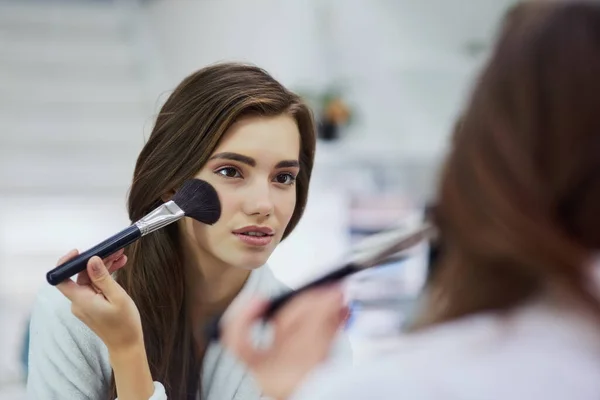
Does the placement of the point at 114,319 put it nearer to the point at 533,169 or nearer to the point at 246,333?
the point at 246,333

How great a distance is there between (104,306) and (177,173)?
12 cm

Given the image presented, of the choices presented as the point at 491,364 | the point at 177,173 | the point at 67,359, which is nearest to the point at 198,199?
the point at 177,173

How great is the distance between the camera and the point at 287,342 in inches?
17.1

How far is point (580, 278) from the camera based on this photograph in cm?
34

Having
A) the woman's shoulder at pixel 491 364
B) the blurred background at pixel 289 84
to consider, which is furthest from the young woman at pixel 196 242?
the blurred background at pixel 289 84

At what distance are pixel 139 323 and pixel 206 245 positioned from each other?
0.09 m

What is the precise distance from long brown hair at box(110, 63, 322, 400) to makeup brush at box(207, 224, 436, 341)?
137mm

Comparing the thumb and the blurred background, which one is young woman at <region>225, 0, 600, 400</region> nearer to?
the thumb

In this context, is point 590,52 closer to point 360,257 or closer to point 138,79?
point 360,257

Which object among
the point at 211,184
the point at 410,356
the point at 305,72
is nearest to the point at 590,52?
the point at 410,356

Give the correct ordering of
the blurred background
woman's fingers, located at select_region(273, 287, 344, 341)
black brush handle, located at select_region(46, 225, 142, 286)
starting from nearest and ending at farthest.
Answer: woman's fingers, located at select_region(273, 287, 344, 341) < black brush handle, located at select_region(46, 225, 142, 286) < the blurred background

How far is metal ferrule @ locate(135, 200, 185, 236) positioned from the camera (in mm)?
580

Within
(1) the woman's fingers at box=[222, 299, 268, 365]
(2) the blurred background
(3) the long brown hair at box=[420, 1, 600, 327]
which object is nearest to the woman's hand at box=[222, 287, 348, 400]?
(1) the woman's fingers at box=[222, 299, 268, 365]

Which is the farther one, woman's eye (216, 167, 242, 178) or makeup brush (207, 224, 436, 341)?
woman's eye (216, 167, 242, 178)
